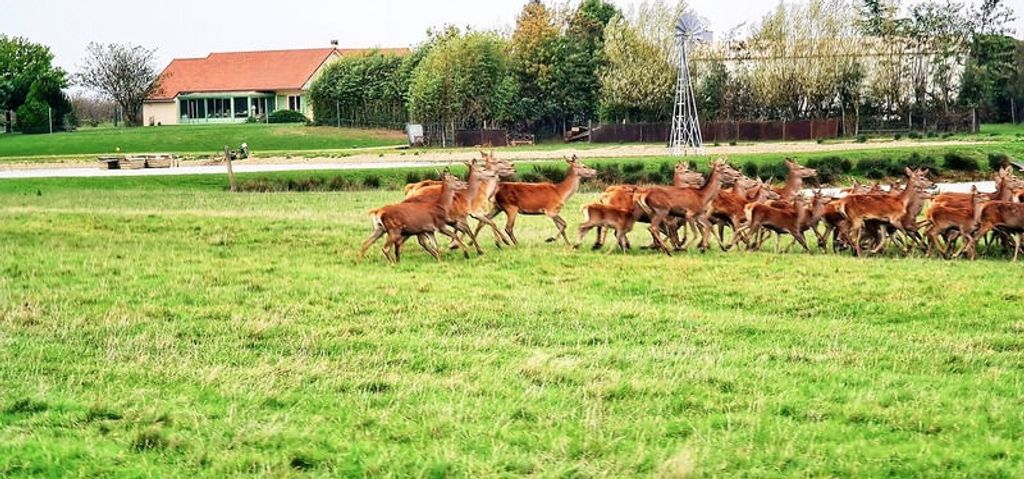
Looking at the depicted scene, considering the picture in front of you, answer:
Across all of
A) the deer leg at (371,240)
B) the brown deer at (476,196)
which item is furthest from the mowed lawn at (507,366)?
the brown deer at (476,196)

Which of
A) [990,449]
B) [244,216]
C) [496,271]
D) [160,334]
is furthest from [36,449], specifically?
[244,216]

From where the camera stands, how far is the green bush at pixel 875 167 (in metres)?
39.9

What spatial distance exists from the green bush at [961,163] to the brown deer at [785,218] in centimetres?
2421

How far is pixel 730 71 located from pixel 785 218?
190 feet

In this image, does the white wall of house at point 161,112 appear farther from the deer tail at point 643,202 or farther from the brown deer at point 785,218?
the brown deer at point 785,218

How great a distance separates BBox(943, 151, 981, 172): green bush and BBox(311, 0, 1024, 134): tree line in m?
29.5

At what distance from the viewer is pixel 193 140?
76062 millimetres

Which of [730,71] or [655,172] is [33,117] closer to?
[730,71]

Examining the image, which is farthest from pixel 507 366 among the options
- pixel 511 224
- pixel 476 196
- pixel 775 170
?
pixel 775 170

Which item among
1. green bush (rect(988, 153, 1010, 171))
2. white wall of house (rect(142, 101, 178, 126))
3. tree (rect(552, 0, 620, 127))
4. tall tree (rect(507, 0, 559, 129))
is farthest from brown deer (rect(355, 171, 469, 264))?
white wall of house (rect(142, 101, 178, 126))

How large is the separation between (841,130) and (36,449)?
67.0 metres

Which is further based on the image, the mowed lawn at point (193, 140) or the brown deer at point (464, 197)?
the mowed lawn at point (193, 140)

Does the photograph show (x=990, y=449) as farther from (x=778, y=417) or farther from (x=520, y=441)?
(x=520, y=441)

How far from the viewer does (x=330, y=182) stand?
123 ft
